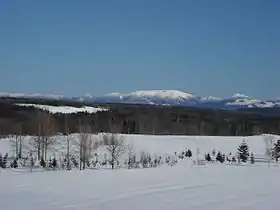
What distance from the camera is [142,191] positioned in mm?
12484

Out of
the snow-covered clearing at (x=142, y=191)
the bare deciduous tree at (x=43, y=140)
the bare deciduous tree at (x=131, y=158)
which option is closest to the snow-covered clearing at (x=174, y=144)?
the bare deciduous tree at (x=43, y=140)

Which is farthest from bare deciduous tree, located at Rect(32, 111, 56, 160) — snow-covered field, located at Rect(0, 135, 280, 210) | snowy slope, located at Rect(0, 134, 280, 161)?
snow-covered field, located at Rect(0, 135, 280, 210)

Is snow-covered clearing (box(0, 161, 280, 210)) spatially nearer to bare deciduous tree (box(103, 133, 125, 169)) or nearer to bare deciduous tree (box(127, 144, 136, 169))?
bare deciduous tree (box(127, 144, 136, 169))

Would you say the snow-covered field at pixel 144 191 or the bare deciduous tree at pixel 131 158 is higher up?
the bare deciduous tree at pixel 131 158

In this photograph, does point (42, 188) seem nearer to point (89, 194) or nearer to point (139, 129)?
point (89, 194)

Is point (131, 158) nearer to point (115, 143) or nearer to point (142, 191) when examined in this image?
point (115, 143)

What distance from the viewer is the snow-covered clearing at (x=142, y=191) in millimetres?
10230

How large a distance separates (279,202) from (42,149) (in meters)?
26.8

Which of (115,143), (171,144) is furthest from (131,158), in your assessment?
(171,144)

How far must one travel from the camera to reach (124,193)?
39.8 ft

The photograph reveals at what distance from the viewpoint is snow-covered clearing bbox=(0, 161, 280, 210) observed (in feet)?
33.6

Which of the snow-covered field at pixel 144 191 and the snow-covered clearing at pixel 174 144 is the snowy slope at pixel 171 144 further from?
the snow-covered field at pixel 144 191

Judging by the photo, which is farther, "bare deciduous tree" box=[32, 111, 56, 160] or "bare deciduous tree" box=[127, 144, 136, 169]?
"bare deciduous tree" box=[32, 111, 56, 160]

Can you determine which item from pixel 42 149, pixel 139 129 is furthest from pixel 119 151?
pixel 139 129
